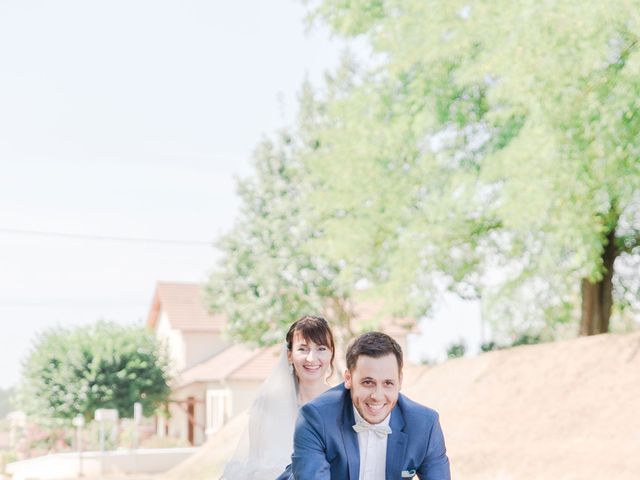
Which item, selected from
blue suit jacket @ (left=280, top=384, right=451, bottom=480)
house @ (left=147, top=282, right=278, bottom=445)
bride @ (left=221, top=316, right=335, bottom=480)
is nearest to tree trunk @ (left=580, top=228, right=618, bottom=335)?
bride @ (left=221, top=316, right=335, bottom=480)

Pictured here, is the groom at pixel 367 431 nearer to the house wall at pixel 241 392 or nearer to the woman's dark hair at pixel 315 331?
the woman's dark hair at pixel 315 331

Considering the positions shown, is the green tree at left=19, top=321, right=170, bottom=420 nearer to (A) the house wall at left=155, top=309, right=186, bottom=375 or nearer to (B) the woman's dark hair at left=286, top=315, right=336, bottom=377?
(A) the house wall at left=155, top=309, right=186, bottom=375

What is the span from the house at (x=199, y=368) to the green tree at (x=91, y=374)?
2371 millimetres

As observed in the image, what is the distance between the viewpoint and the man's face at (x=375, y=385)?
14.1ft

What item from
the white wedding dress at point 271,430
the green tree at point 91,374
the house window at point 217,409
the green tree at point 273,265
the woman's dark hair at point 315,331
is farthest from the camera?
the house window at point 217,409

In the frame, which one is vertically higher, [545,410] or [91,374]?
[91,374]

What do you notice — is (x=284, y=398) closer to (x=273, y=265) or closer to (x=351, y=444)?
(x=351, y=444)

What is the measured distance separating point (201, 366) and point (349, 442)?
198 ft

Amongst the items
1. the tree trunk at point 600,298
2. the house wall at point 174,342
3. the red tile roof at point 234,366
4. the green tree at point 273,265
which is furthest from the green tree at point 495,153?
the house wall at point 174,342

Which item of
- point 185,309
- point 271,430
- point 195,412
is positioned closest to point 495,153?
point 271,430

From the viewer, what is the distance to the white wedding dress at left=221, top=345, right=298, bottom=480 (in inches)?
291

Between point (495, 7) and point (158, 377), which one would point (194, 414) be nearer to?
point (158, 377)

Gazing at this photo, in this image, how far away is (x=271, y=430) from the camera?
297 inches

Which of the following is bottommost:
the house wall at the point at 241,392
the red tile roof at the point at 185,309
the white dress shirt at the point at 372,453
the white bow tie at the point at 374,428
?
the white dress shirt at the point at 372,453
